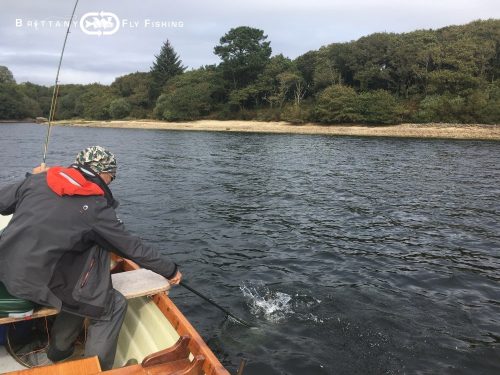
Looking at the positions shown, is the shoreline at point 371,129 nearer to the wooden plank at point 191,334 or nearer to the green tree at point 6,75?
the wooden plank at point 191,334

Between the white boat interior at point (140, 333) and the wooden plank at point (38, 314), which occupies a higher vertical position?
the wooden plank at point (38, 314)

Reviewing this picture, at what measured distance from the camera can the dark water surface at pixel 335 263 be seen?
6098 millimetres

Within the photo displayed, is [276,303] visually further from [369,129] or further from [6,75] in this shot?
[6,75]

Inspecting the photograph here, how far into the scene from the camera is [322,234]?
1132 centimetres

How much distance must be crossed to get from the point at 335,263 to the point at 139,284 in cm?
565

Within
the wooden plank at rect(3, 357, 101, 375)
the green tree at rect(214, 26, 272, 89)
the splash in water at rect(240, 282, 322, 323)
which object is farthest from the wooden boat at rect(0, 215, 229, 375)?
the green tree at rect(214, 26, 272, 89)

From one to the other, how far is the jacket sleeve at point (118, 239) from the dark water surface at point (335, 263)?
103 inches

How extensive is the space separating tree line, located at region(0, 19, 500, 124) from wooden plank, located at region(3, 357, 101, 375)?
6089 centimetres

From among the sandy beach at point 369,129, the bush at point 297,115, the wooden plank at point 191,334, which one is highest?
the bush at point 297,115

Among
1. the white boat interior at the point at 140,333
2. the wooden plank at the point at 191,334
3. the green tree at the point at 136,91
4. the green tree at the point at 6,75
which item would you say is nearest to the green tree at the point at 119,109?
the green tree at the point at 136,91

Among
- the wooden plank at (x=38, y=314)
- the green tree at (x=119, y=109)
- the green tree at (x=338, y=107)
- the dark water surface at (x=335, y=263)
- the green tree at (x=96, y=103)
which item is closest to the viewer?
the wooden plank at (x=38, y=314)

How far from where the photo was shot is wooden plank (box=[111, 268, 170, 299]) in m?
4.47

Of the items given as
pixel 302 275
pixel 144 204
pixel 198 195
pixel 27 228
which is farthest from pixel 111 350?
pixel 198 195

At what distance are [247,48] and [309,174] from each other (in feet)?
237
